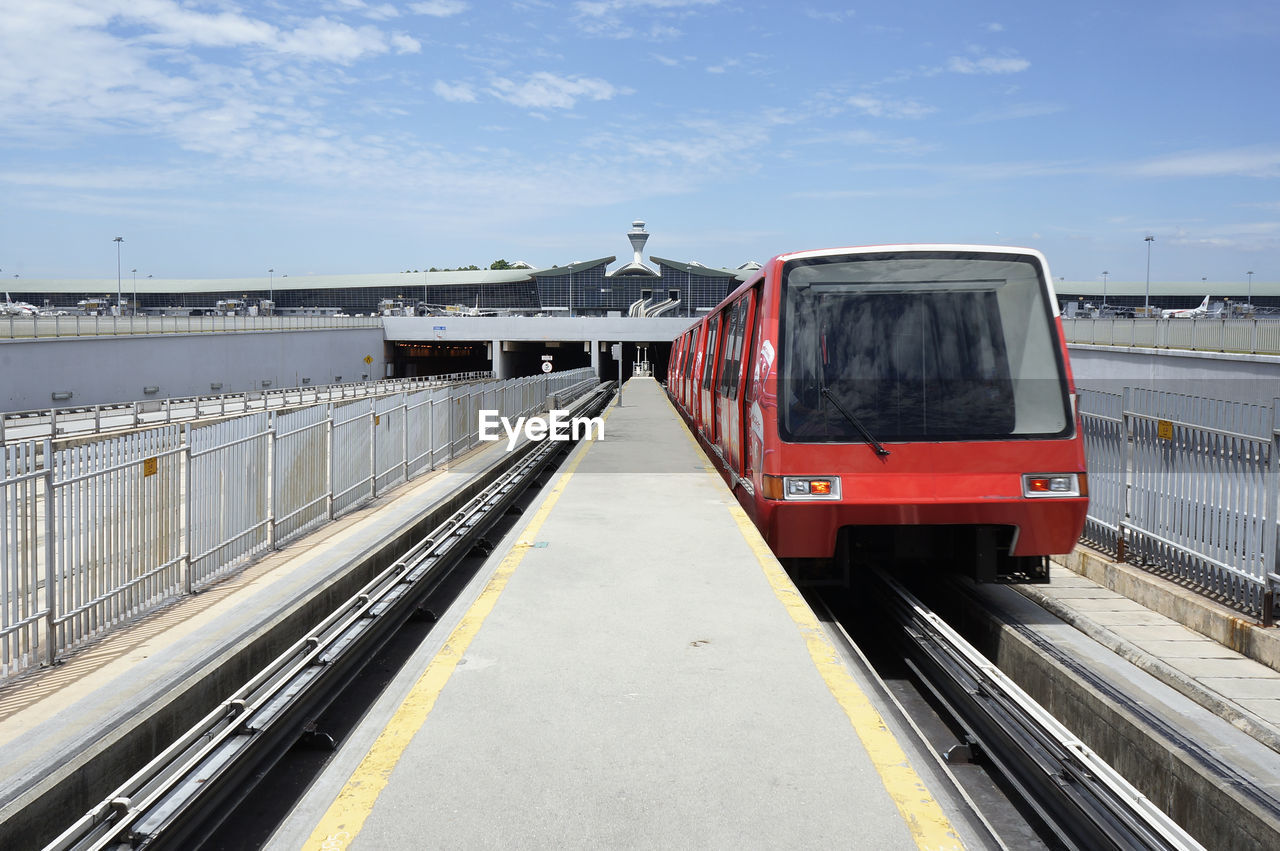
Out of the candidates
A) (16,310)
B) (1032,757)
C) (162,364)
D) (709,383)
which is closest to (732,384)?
(709,383)

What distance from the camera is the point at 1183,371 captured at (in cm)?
3023

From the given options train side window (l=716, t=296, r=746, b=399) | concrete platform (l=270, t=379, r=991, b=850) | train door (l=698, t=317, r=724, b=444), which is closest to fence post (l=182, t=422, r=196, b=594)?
concrete platform (l=270, t=379, r=991, b=850)

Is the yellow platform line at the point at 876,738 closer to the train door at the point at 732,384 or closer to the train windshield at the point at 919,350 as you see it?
the train windshield at the point at 919,350

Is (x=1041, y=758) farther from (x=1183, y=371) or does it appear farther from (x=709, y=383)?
(x=1183, y=371)

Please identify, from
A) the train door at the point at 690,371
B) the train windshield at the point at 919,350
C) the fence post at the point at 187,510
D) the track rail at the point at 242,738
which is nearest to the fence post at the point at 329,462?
the track rail at the point at 242,738

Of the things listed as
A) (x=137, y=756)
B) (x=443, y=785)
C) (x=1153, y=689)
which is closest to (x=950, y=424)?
(x=1153, y=689)

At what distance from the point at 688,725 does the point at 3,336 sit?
42.4m

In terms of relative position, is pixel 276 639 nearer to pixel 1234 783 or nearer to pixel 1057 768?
pixel 1057 768

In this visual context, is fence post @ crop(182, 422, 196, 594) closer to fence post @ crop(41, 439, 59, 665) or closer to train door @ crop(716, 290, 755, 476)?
fence post @ crop(41, 439, 59, 665)

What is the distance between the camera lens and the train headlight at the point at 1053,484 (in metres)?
7.92

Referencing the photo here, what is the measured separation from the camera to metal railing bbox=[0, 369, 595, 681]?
618cm

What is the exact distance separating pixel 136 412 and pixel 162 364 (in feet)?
69.6

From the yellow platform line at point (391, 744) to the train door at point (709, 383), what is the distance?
856cm

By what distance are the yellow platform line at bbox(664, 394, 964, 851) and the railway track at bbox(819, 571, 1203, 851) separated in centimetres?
46
